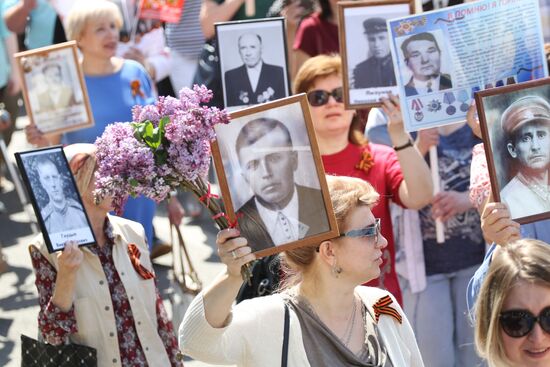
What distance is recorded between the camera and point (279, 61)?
5.74 meters

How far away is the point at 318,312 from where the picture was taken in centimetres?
364

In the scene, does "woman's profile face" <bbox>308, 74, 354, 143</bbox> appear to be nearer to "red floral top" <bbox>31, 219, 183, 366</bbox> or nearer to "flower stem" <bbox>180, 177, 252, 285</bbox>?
"red floral top" <bbox>31, 219, 183, 366</bbox>

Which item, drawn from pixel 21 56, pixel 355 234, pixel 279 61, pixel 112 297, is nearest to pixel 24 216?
pixel 21 56

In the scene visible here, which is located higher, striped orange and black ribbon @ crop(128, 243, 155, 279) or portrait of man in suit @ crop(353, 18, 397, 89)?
portrait of man in suit @ crop(353, 18, 397, 89)

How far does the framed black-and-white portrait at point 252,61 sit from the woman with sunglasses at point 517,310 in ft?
8.68

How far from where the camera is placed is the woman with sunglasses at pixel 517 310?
3086 mm

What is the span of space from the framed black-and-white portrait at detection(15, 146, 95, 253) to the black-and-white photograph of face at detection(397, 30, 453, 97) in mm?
1584

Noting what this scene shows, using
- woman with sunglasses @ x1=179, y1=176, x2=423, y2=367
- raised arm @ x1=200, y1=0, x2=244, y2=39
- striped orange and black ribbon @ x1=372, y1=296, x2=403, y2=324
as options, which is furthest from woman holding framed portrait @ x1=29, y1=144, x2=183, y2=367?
raised arm @ x1=200, y1=0, x2=244, y2=39

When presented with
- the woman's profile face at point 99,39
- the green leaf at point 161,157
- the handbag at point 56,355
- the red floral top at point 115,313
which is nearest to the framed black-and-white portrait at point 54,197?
the red floral top at point 115,313

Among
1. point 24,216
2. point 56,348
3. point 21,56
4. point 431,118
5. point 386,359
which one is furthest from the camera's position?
point 24,216

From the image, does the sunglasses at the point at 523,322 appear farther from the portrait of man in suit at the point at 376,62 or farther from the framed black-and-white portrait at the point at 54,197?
the portrait of man in suit at the point at 376,62

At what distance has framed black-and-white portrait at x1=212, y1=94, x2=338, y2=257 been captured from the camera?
11.6 ft

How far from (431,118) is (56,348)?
76.4 inches

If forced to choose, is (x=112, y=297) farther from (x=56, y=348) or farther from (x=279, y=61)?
(x=279, y=61)
